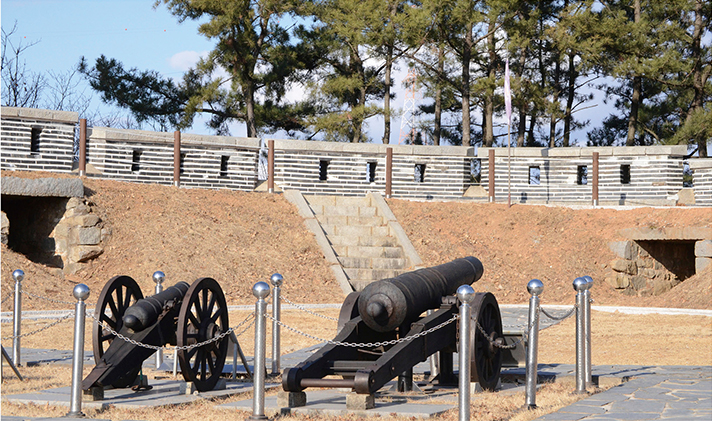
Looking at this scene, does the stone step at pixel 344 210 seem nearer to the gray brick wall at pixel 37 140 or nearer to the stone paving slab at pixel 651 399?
the gray brick wall at pixel 37 140

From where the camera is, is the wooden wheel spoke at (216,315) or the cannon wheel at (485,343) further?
the wooden wheel spoke at (216,315)

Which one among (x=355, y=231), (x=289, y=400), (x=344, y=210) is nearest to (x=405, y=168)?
(x=344, y=210)

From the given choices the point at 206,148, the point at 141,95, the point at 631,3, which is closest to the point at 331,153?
the point at 206,148

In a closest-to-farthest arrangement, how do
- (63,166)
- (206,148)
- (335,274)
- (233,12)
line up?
(335,274) < (63,166) < (206,148) < (233,12)

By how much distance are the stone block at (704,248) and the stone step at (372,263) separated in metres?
7.09

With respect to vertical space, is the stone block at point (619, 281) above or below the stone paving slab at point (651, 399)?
above

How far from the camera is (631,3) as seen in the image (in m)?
32.9

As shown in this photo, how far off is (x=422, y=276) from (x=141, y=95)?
2616 cm

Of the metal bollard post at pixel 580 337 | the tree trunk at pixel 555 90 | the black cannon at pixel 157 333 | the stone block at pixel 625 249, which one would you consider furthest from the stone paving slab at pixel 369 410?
the tree trunk at pixel 555 90

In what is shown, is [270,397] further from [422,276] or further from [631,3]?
[631,3]

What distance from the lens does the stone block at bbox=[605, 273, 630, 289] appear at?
2080 centimetres

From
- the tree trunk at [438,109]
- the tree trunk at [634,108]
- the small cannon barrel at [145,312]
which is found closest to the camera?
the small cannon barrel at [145,312]

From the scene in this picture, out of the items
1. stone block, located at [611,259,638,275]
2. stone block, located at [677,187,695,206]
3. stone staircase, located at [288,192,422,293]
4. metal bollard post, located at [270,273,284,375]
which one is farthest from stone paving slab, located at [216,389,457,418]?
stone block, located at [677,187,695,206]

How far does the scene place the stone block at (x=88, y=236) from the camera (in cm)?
1866
